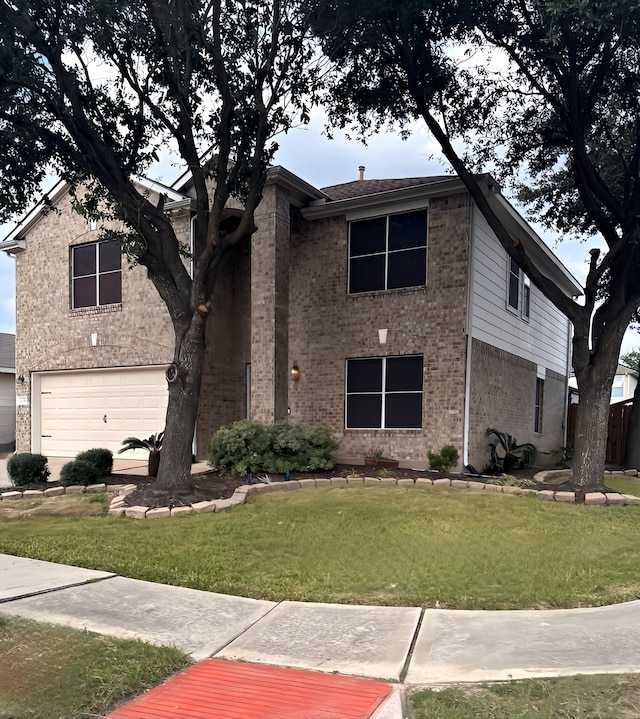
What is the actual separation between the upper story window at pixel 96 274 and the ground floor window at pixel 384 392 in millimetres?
6688

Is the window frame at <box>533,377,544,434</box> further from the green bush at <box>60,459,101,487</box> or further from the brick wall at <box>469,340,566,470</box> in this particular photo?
the green bush at <box>60,459,101,487</box>

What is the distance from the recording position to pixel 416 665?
3168 mm

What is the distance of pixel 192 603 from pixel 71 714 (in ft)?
5.34

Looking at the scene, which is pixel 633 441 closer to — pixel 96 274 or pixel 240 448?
pixel 240 448

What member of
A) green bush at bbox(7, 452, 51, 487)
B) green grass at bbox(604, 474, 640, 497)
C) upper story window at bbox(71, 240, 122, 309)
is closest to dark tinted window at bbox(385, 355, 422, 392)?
green grass at bbox(604, 474, 640, 497)

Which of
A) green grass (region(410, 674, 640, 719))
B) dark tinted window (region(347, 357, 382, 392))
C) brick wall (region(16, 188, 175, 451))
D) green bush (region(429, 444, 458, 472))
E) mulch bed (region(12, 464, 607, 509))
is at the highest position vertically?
brick wall (region(16, 188, 175, 451))

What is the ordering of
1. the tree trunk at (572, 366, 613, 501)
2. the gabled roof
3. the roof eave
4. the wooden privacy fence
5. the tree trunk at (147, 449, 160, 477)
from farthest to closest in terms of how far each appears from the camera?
the wooden privacy fence < the gabled roof < the roof eave < the tree trunk at (147, 449, 160, 477) < the tree trunk at (572, 366, 613, 501)

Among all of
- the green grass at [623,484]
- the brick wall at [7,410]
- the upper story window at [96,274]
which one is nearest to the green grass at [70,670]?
the green grass at [623,484]

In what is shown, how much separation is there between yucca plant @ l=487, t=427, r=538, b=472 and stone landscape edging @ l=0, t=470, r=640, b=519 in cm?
239

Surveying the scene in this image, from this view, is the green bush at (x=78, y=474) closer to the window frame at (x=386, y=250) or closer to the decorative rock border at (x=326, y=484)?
the decorative rock border at (x=326, y=484)

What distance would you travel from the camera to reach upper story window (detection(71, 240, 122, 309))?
14.5 meters

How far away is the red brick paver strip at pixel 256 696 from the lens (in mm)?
2684

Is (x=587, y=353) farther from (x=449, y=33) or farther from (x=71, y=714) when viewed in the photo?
(x=71, y=714)

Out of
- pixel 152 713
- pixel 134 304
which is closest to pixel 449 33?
pixel 134 304
